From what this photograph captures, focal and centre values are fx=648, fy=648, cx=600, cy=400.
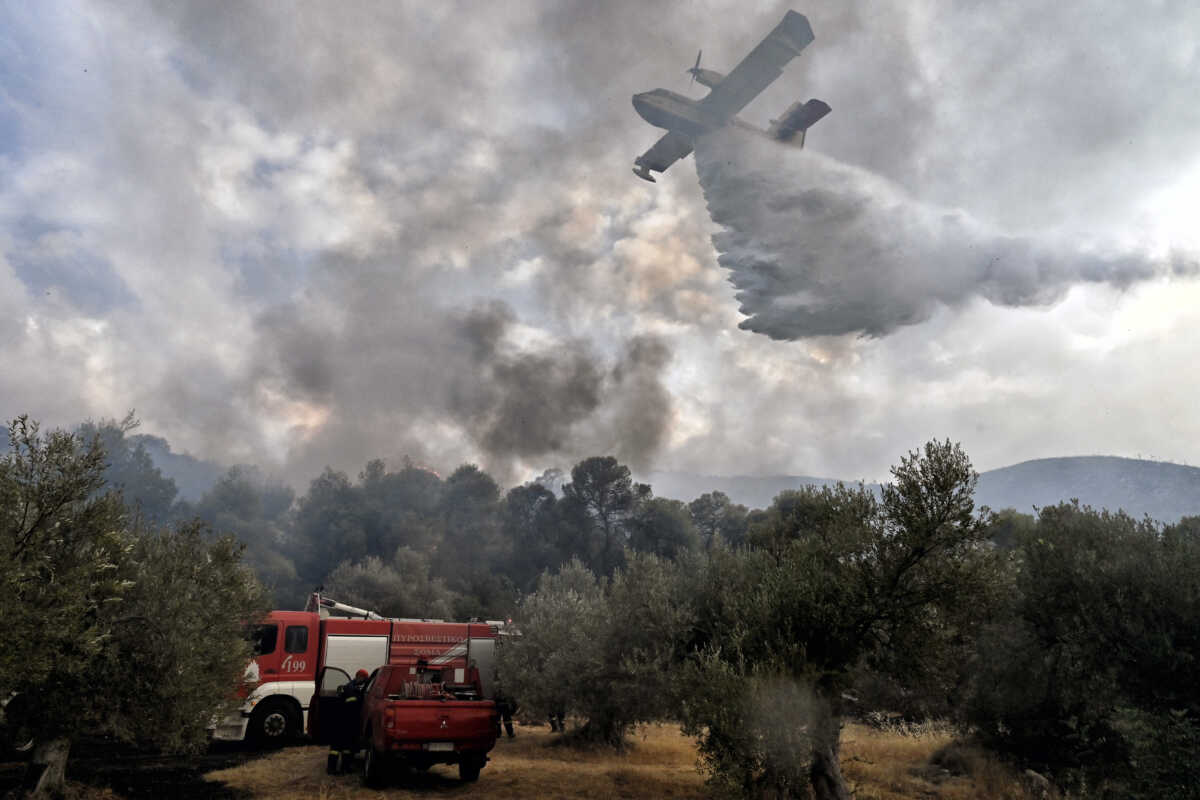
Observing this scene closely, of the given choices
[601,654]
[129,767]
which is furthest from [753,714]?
[129,767]

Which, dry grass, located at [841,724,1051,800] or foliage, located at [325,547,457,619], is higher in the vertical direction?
foliage, located at [325,547,457,619]

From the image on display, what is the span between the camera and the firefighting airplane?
3416 centimetres

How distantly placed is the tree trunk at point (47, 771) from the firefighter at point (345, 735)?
567 cm

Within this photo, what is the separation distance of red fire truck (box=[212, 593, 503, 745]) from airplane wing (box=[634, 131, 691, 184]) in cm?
3022

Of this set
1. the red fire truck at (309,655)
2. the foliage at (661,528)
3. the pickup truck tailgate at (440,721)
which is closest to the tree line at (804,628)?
the red fire truck at (309,655)

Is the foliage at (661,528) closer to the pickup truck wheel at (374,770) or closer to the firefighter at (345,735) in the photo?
the firefighter at (345,735)

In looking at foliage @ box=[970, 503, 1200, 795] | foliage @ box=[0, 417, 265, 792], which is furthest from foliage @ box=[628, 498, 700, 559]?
foliage @ box=[0, 417, 265, 792]

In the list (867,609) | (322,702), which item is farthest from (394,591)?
Result: (867,609)

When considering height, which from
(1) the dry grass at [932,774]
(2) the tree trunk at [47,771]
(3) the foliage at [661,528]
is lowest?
(1) the dry grass at [932,774]

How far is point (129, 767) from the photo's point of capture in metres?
16.0

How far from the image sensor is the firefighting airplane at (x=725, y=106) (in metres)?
34.2

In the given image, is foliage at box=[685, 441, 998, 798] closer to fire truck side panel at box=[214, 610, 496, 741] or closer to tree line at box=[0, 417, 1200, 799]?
tree line at box=[0, 417, 1200, 799]

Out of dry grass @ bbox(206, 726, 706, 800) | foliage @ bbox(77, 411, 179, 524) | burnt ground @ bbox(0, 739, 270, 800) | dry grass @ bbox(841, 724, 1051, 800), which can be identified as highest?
foliage @ bbox(77, 411, 179, 524)

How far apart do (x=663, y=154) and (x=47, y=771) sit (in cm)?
3985
